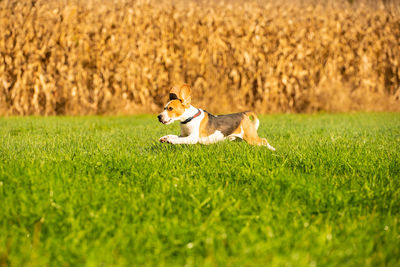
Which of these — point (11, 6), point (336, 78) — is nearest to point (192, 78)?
point (336, 78)

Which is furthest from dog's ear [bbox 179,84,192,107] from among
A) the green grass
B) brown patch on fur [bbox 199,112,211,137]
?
the green grass

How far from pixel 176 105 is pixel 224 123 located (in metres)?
0.72

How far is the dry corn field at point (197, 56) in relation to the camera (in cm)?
1071

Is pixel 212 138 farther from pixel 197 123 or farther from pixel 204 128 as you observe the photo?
pixel 197 123

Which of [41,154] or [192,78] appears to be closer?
[41,154]

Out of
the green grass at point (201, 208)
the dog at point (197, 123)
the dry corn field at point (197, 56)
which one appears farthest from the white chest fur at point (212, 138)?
the dry corn field at point (197, 56)

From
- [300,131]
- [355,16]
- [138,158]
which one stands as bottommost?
[300,131]

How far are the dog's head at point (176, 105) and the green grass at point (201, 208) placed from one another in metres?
0.42

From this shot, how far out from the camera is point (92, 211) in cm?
268

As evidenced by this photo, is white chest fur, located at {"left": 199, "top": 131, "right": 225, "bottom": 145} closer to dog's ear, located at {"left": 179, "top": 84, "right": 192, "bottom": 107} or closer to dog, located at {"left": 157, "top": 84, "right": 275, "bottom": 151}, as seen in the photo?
dog, located at {"left": 157, "top": 84, "right": 275, "bottom": 151}

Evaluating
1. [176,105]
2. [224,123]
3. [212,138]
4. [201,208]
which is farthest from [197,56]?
[201,208]

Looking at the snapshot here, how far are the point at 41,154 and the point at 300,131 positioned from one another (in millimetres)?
4550

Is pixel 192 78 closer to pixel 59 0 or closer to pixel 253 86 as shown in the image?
pixel 253 86

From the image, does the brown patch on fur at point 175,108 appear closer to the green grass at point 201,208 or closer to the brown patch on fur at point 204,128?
the brown patch on fur at point 204,128
